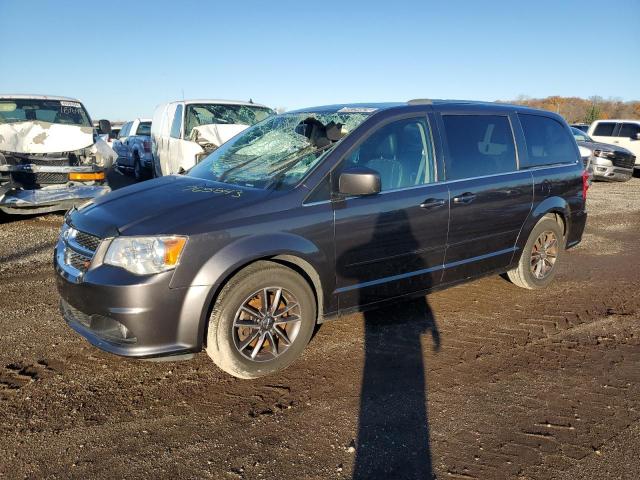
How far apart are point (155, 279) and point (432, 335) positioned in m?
2.30

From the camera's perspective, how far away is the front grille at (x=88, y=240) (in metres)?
3.07

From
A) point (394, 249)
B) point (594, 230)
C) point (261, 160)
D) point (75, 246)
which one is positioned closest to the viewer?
point (75, 246)

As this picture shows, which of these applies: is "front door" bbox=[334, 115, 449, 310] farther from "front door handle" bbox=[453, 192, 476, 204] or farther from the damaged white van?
the damaged white van

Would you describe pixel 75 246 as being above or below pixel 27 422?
above

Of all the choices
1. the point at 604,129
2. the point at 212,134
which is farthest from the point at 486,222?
the point at 604,129

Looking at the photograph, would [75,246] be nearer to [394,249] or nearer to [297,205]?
[297,205]

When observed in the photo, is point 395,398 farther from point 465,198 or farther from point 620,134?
point 620,134

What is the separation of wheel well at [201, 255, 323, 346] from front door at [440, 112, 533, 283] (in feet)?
4.22

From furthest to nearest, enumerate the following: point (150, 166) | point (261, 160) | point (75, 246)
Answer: point (150, 166), point (261, 160), point (75, 246)

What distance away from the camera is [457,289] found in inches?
205

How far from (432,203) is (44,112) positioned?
25.0 feet

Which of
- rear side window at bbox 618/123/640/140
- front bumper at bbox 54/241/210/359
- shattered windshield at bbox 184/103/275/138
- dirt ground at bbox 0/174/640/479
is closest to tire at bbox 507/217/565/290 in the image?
dirt ground at bbox 0/174/640/479

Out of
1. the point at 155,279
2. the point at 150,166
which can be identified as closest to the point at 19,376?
the point at 155,279

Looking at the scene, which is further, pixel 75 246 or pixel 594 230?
pixel 594 230
